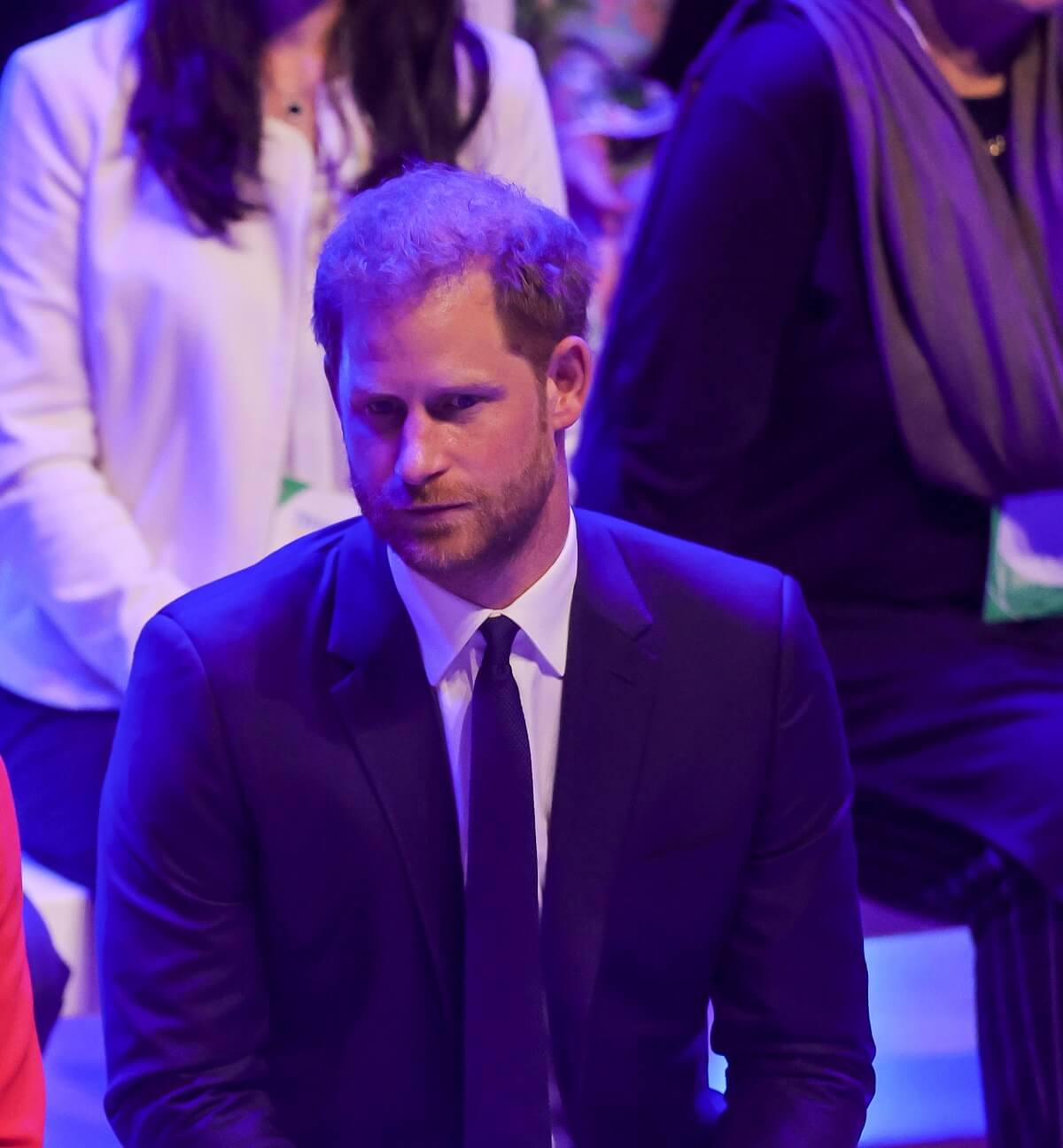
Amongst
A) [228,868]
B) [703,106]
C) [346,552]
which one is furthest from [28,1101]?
A: [703,106]

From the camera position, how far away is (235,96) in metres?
1.92

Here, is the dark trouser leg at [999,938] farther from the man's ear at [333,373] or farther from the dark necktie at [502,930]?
the man's ear at [333,373]

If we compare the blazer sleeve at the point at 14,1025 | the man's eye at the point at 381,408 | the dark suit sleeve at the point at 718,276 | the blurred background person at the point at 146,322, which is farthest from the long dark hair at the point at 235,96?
the blazer sleeve at the point at 14,1025

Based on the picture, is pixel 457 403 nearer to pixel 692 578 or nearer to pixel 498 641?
pixel 498 641

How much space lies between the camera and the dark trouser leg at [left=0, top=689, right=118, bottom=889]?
1.84 m

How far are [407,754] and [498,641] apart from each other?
0.39ft

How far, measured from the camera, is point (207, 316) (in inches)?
75.2

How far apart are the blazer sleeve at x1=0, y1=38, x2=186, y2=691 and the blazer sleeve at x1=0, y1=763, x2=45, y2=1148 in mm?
627

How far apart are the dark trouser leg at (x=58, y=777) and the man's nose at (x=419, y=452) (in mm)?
680

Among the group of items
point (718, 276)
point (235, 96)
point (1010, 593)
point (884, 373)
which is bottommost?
point (1010, 593)

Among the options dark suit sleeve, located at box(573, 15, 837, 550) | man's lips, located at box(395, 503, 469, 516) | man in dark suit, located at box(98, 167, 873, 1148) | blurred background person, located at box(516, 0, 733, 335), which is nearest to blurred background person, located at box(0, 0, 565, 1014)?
dark suit sleeve, located at box(573, 15, 837, 550)

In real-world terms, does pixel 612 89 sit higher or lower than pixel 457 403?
lower

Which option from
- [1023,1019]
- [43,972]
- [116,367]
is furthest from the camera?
[116,367]

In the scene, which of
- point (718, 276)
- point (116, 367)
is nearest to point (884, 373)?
point (718, 276)
